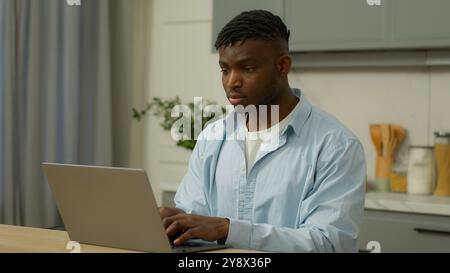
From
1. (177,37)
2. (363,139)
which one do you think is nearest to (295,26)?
(363,139)

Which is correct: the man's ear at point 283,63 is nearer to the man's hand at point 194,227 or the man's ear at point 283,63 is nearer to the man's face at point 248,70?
the man's face at point 248,70

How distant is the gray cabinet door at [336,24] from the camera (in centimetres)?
315

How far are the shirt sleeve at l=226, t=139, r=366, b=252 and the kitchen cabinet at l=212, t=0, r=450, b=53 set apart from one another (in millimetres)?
1502

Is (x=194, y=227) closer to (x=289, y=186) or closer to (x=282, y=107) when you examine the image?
(x=289, y=186)

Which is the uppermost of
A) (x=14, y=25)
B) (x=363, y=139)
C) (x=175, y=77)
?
(x=14, y=25)

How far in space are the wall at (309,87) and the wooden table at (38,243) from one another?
1.94 metres

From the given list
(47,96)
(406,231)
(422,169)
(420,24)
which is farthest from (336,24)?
(47,96)

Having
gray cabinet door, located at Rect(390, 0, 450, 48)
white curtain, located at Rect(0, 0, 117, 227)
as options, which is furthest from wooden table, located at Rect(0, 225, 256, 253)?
gray cabinet door, located at Rect(390, 0, 450, 48)

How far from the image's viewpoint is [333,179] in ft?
5.43

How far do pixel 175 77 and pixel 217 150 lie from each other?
2219 mm

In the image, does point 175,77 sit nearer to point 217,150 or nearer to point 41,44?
point 41,44

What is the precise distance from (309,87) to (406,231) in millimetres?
1053

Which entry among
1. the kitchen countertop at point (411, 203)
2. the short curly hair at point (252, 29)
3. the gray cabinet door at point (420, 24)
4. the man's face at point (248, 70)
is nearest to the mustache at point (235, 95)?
the man's face at point (248, 70)

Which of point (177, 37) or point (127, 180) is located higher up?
point (177, 37)
